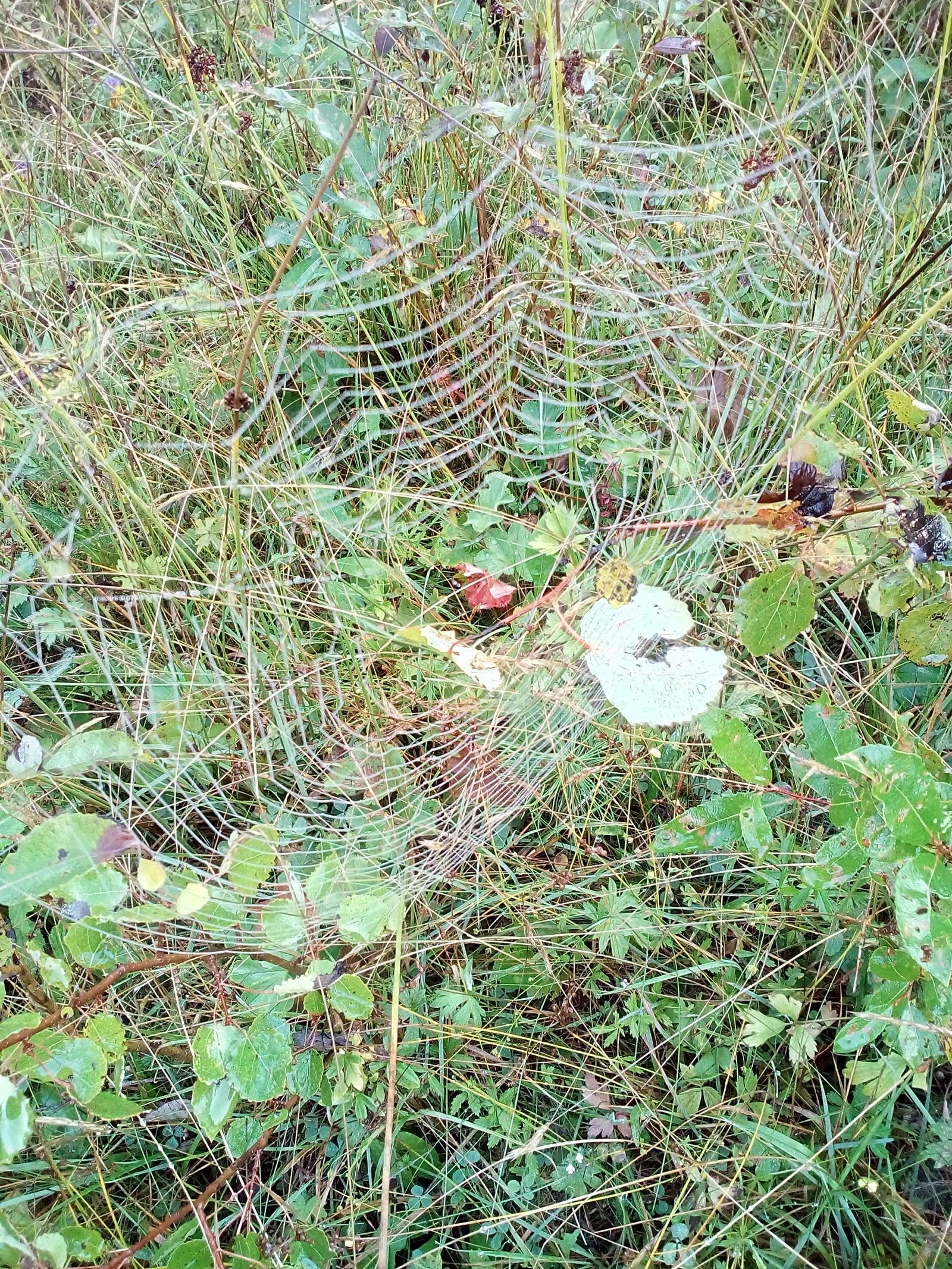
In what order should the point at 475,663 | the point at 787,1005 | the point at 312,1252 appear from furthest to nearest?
the point at 475,663, the point at 787,1005, the point at 312,1252

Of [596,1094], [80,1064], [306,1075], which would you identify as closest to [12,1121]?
[80,1064]

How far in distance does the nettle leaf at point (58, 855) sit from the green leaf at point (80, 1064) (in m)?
0.15

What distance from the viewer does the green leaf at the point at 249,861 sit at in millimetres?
962

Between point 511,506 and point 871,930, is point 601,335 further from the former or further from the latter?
point 871,930

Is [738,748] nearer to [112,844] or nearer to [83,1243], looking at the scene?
[112,844]

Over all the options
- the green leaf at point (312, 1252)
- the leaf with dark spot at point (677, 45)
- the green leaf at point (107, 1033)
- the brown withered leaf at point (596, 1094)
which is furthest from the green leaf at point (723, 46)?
the green leaf at point (312, 1252)

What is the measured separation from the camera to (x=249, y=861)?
38.5 inches

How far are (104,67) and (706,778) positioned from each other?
1.57 meters

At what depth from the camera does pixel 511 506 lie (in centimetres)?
139

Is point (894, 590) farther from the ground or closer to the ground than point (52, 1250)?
farther from the ground

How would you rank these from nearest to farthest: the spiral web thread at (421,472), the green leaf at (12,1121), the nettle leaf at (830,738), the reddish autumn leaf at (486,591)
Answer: the green leaf at (12,1121) < the nettle leaf at (830,738) < the spiral web thread at (421,472) < the reddish autumn leaf at (486,591)

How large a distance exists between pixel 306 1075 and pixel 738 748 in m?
0.63

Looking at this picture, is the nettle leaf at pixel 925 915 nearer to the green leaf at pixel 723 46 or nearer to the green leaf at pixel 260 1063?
the green leaf at pixel 260 1063

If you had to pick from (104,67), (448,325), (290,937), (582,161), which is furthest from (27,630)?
(582,161)
